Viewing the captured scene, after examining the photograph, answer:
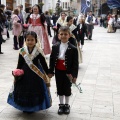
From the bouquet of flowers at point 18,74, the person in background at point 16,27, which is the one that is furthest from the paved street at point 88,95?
the person in background at point 16,27

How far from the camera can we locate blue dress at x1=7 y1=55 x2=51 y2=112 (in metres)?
4.21

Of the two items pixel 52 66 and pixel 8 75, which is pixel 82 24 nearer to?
pixel 8 75

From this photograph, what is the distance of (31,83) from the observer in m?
4.23

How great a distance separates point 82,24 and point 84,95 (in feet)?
23.4

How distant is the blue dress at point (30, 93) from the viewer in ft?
13.8

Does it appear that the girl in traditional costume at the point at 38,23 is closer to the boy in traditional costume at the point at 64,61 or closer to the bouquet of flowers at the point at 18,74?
the boy in traditional costume at the point at 64,61

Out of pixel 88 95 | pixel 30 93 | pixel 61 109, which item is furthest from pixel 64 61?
pixel 88 95

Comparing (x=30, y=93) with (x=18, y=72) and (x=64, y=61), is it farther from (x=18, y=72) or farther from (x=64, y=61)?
(x=64, y=61)

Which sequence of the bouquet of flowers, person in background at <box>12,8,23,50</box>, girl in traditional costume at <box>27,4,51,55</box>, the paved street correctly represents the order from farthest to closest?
1. person in background at <box>12,8,23,50</box>
2. girl in traditional costume at <box>27,4,51,55</box>
3. the paved street
4. the bouquet of flowers

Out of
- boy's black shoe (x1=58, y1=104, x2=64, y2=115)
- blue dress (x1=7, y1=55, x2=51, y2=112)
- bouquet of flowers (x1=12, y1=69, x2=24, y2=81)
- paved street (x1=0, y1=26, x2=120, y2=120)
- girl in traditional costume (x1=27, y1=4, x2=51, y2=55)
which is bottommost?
paved street (x1=0, y1=26, x2=120, y2=120)

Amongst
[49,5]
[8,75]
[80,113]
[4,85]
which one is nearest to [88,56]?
[8,75]

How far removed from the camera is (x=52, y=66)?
4.36m

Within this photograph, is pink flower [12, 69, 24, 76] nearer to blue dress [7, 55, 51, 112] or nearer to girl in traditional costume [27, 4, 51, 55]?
blue dress [7, 55, 51, 112]

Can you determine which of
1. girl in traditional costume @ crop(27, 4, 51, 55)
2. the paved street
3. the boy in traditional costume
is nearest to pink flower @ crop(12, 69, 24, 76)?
the boy in traditional costume
